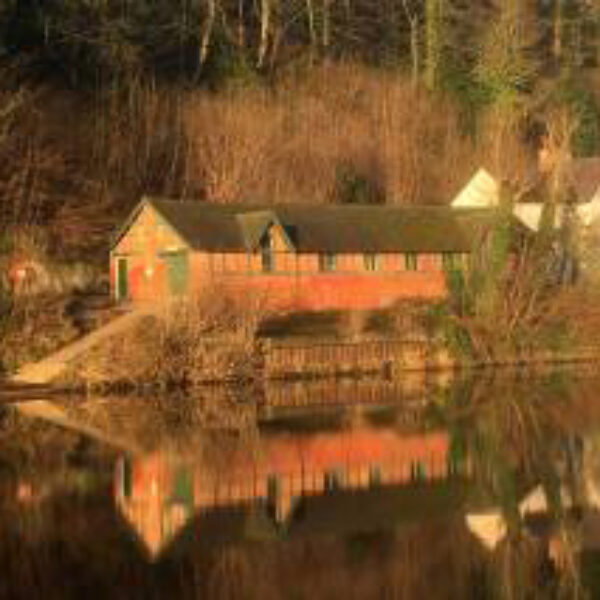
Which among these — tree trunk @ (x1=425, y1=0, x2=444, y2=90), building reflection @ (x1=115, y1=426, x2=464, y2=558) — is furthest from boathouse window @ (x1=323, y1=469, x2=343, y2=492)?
tree trunk @ (x1=425, y1=0, x2=444, y2=90)

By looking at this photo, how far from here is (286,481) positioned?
21.1 m

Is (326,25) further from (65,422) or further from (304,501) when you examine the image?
(304,501)

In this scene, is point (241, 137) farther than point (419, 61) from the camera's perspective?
No

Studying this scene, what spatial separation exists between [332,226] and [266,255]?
386cm

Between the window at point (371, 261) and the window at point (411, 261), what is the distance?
158 cm

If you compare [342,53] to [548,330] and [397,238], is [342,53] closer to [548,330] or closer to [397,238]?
[397,238]

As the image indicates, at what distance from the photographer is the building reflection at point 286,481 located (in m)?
18.4

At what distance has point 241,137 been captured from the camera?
5559 centimetres

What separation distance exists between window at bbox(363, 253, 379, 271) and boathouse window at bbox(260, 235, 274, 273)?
14.6 feet

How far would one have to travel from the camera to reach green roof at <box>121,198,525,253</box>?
155ft

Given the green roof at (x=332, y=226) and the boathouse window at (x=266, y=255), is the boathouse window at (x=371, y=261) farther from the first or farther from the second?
the boathouse window at (x=266, y=255)

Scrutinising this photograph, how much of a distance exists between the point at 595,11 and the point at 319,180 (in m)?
31.2

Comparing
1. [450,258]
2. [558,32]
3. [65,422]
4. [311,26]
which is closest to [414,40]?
[311,26]

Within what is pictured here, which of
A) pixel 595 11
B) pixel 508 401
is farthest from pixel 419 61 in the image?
pixel 508 401
